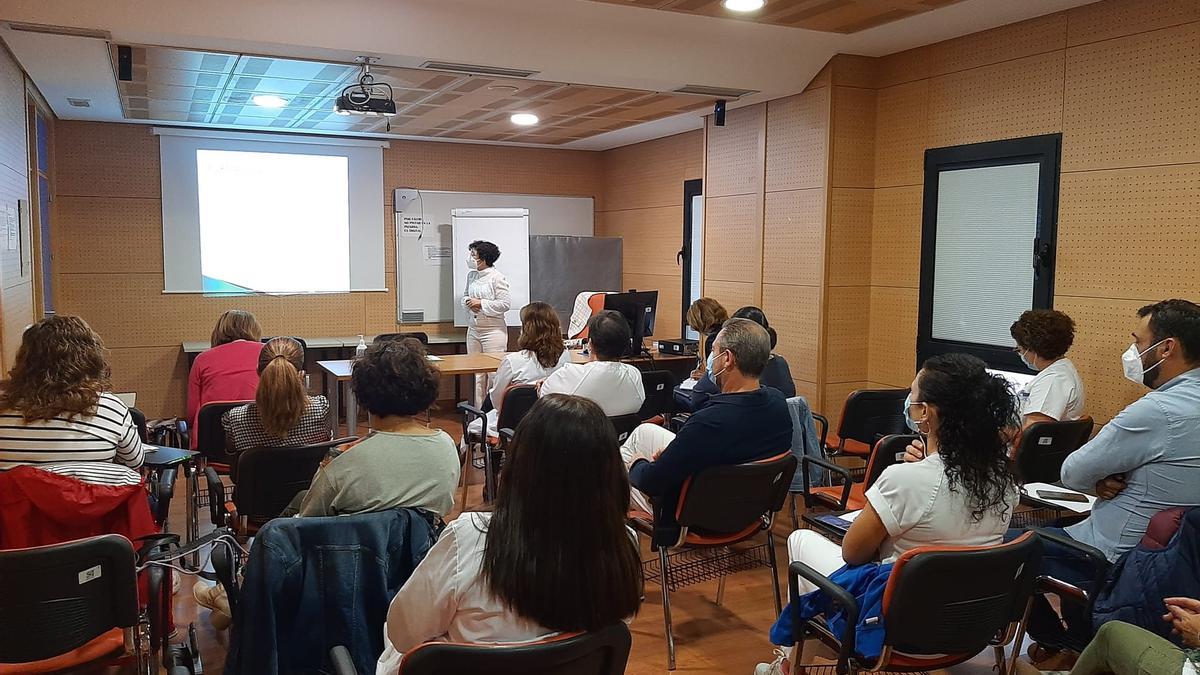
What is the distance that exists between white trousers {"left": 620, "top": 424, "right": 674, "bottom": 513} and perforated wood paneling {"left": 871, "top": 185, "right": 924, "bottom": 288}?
2.76 metres

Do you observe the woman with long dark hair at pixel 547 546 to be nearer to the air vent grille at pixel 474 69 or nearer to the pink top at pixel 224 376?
the pink top at pixel 224 376

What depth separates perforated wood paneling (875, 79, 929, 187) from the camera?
539 cm

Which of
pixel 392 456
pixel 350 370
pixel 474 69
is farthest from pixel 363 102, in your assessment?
pixel 392 456

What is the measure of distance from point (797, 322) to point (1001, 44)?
2.10 meters

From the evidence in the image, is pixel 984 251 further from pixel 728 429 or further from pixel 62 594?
pixel 62 594

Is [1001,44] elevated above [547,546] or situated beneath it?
elevated above

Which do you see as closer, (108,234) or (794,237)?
(794,237)

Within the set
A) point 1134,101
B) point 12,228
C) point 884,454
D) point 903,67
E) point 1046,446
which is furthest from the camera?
point 903,67

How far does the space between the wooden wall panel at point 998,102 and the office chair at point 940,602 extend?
10.6 ft

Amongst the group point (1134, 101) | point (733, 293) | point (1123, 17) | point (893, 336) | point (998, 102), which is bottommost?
point (893, 336)

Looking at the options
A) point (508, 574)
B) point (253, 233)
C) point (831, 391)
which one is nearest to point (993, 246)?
point (831, 391)

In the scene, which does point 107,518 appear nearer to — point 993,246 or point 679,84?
point 679,84

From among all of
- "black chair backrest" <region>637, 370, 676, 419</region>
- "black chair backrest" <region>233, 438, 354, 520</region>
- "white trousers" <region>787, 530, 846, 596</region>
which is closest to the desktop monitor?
"black chair backrest" <region>637, 370, 676, 419</region>

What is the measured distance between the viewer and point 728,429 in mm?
3074
